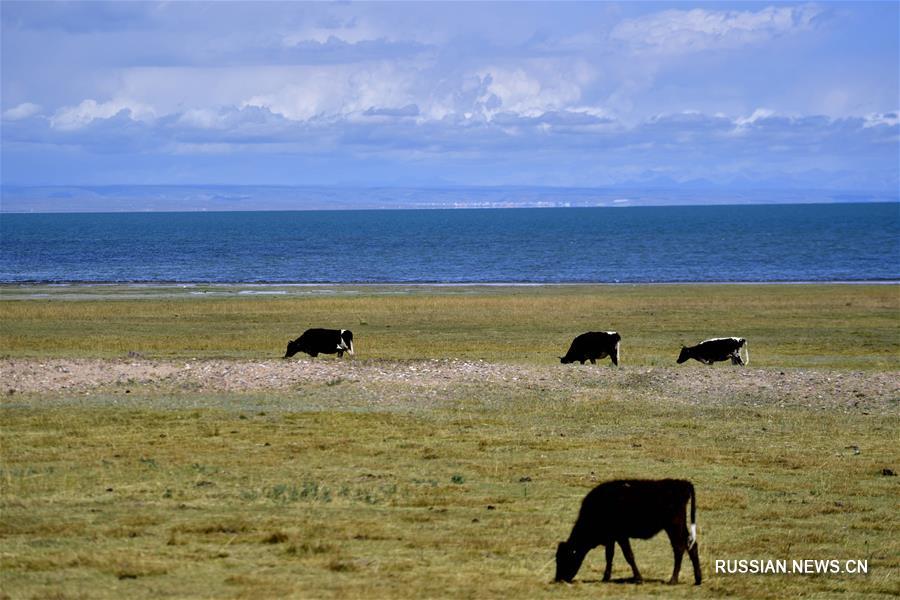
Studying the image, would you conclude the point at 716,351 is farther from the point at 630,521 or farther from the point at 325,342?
the point at 630,521

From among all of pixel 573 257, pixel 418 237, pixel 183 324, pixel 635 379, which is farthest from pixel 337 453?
pixel 418 237

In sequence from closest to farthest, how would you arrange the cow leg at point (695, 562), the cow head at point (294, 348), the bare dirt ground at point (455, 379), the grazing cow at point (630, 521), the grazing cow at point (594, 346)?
the grazing cow at point (630, 521)
the cow leg at point (695, 562)
the bare dirt ground at point (455, 379)
the grazing cow at point (594, 346)
the cow head at point (294, 348)

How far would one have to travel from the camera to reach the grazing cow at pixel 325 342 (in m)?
35.8

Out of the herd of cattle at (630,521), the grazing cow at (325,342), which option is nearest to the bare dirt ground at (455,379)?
the grazing cow at (325,342)

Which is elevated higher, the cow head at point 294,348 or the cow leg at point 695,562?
the cow head at point 294,348

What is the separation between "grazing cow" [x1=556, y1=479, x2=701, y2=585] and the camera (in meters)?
12.0

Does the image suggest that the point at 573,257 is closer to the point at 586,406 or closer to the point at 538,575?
the point at 586,406

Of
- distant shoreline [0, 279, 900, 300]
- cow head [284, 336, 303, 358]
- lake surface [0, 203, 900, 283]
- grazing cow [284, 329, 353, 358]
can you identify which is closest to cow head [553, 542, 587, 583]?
grazing cow [284, 329, 353, 358]

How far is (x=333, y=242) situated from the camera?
155 metres

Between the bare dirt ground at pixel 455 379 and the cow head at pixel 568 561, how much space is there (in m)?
14.0

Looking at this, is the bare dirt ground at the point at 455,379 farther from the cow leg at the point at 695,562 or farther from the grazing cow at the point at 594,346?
the cow leg at the point at 695,562

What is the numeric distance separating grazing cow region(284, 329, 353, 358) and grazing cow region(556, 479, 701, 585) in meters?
23.9

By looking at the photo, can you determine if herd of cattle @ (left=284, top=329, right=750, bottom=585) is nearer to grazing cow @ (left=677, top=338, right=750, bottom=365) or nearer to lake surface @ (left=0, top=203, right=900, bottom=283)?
grazing cow @ (left=677, top=338, right=750, bottom=365)

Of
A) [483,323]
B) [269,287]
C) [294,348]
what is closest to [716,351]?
[294,348]
